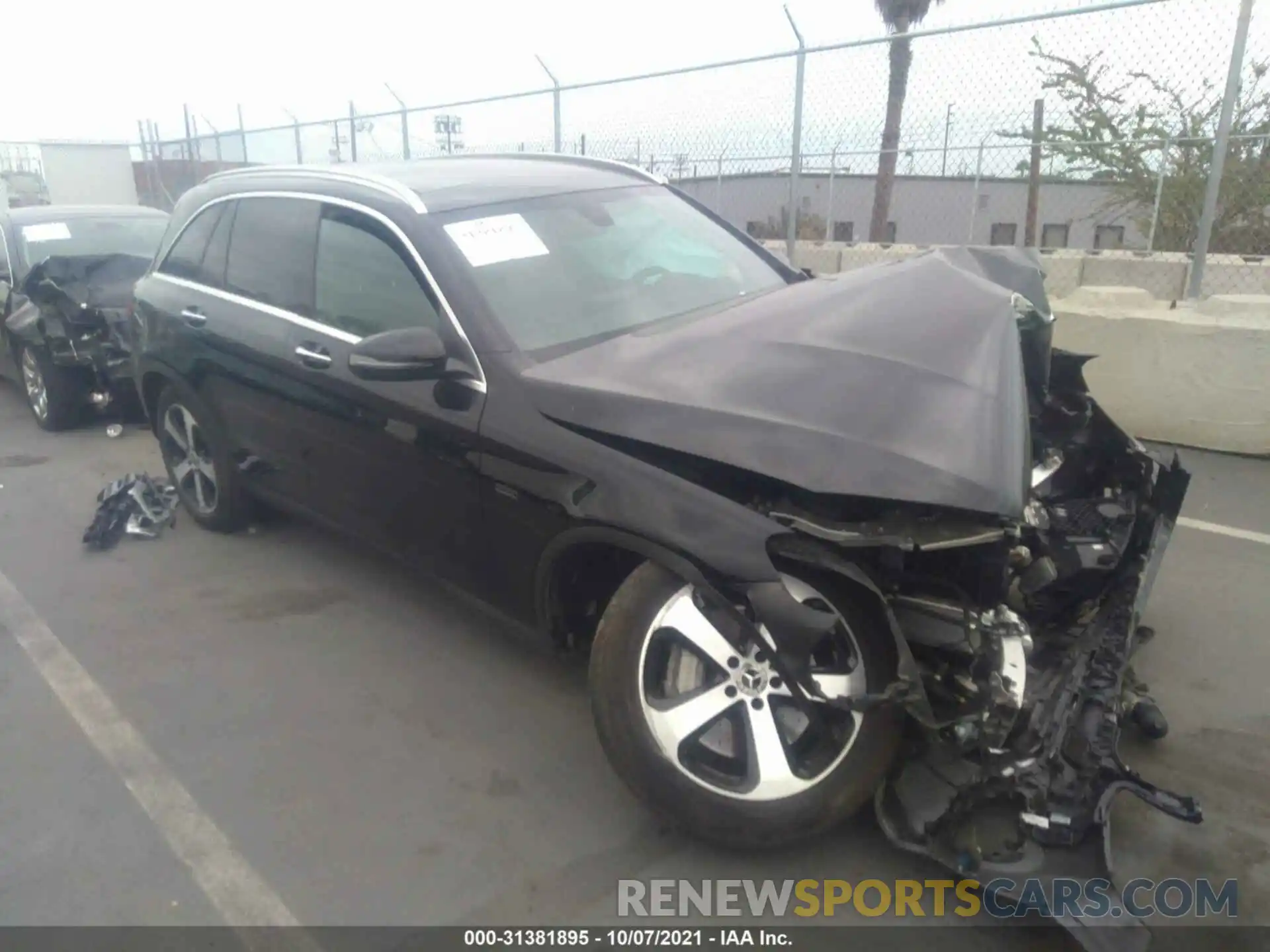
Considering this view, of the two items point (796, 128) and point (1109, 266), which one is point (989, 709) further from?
point (1109, 266)

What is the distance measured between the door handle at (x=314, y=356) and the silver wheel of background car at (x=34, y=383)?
14.7 feet

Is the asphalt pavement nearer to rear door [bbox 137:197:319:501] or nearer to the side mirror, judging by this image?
rear door [bbox 137:197:319:501]

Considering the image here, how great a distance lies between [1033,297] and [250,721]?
10.9 feet

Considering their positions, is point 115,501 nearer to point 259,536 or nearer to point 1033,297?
point 259,536

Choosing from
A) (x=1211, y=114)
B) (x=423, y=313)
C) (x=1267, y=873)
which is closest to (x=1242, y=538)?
(x=1267, y=873)

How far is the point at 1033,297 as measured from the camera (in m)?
3.81

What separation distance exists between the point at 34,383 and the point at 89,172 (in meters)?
14.6

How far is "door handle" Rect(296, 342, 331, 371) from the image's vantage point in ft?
12.2

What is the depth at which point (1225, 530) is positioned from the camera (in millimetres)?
4754

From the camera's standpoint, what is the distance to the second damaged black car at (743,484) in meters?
2.37

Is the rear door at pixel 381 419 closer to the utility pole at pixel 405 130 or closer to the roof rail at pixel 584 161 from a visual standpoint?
the roof rail at pixel 584 161

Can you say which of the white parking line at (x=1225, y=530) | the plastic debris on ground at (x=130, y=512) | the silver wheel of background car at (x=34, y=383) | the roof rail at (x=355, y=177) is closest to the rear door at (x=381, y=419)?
the roof rail at (x=355, y=177)

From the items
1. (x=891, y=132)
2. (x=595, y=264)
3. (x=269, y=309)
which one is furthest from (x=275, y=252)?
(x=891, y=132)

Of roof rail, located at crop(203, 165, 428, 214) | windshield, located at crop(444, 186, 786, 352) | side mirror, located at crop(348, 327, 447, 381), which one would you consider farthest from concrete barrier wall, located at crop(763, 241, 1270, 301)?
side mirror, located at crop(348, 327, 447, 381)
